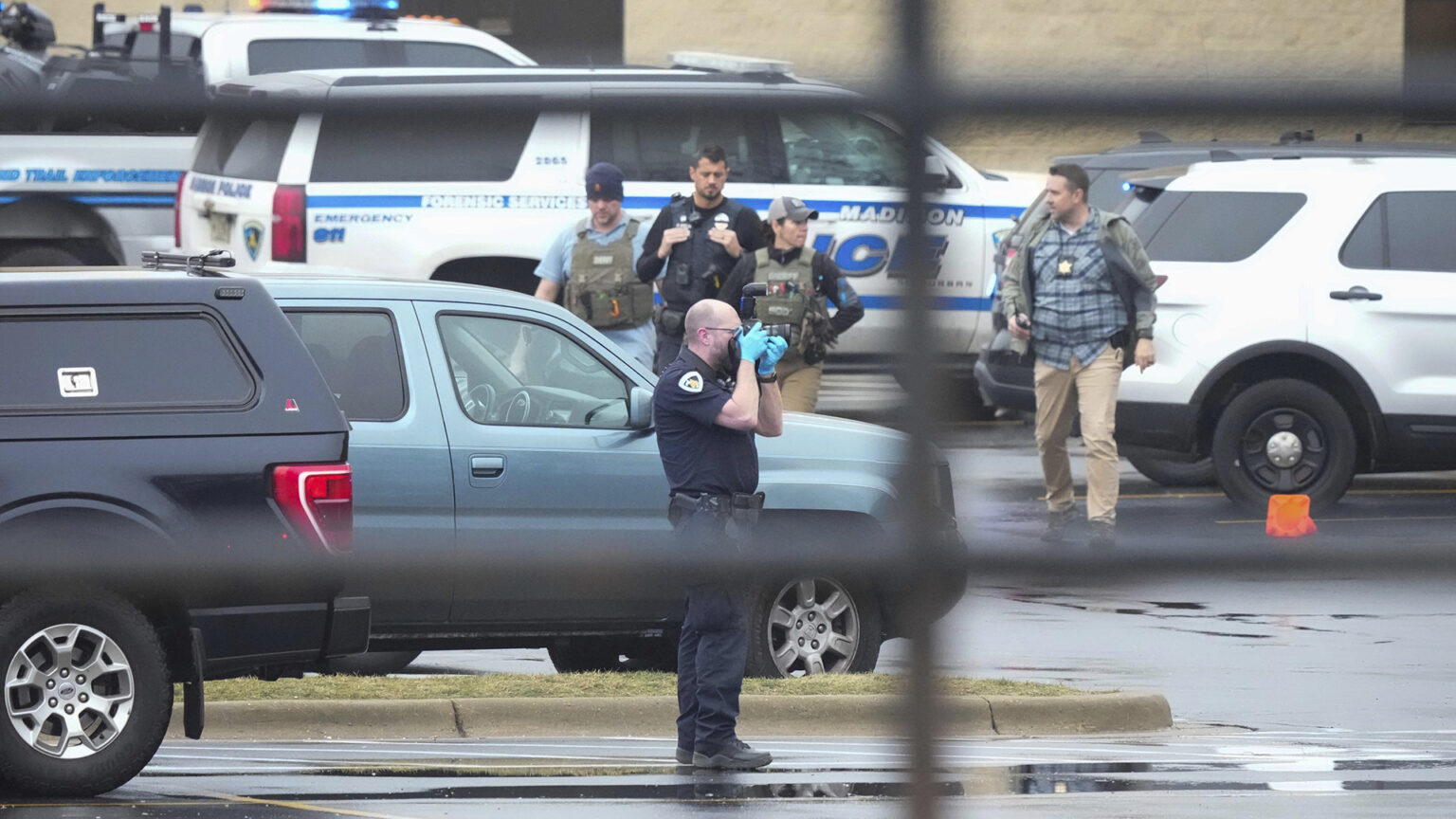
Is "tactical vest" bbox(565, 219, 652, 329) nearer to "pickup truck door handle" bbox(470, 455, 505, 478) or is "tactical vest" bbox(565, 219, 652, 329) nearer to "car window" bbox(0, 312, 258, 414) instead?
"pickup truck door handle" bbox(470, 455, 505, 478)

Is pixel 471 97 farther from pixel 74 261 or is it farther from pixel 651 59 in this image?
pixel 74 261

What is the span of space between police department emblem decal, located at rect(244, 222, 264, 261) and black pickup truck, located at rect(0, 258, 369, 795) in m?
3.70

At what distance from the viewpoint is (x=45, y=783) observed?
6305 mm

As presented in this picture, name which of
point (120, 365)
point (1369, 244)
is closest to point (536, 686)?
point (120, 365)

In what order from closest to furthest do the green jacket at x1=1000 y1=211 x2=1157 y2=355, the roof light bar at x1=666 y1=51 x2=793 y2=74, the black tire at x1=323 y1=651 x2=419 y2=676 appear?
the roof light bar at x1=666 y1=51 x2=793 y2=74
the black tire at x1=323 y1=651 x2=419 y2=676
the green jacket at x1=1000 y1=211 x2=1157 y2=355

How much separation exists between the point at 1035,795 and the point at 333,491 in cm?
225

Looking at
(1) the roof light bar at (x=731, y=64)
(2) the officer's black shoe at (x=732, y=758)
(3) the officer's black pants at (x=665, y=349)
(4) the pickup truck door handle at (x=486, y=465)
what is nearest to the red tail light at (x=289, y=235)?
(3) the officer's black pants at (x=665, y=349)

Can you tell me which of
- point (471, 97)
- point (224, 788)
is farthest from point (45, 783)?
point (471, 97)

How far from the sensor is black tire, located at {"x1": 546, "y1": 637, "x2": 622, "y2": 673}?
8883 millimetres

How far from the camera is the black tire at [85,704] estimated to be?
6250 mm

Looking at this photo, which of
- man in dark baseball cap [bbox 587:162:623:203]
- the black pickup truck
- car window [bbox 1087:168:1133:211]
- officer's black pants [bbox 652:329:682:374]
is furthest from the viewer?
car window [bbox 1087:168:1133:211]

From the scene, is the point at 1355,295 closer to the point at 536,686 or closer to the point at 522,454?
the point at 536,686

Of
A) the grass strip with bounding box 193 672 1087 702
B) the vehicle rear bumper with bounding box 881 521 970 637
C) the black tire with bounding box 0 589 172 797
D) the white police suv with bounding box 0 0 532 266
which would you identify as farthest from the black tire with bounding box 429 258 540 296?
the vehicle rear bumper with bounding box 881 521 970 637

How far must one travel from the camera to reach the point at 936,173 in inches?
62.4
